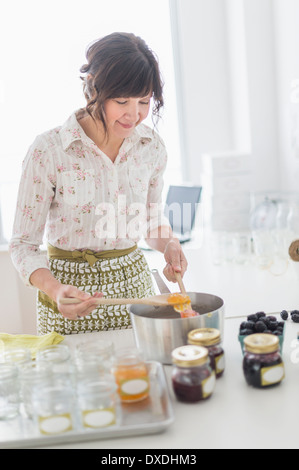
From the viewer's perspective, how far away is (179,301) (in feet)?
4.59

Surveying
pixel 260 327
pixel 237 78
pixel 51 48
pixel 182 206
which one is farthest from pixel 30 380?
pixel 51 48

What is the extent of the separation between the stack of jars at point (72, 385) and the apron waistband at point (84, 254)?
0.45 metres

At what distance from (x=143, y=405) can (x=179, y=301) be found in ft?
1.18

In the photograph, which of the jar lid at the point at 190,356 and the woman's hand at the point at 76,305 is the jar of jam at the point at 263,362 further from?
the woman's hand at the point at 76,305

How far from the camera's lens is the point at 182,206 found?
3340 mm

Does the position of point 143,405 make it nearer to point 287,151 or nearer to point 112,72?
point 112,72

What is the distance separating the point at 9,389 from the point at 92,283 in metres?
0.56

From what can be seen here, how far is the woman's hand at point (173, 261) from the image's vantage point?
1.65 meters

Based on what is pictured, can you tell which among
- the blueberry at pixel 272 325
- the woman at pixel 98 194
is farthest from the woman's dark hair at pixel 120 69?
the blueberry at pixel 272 325

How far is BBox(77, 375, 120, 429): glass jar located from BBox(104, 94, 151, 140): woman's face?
2.53 feet

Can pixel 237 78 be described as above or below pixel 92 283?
above

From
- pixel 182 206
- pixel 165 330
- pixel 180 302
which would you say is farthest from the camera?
pixel 182 206

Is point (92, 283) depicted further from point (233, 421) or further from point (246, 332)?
point (233, 421)

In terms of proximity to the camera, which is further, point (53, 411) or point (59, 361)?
point (59, 361)
